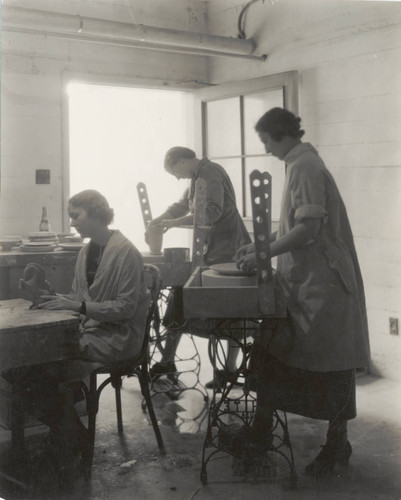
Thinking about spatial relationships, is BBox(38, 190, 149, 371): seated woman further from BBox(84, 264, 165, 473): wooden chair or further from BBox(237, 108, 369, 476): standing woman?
BBox(237, 108, 369, 476): standing woman

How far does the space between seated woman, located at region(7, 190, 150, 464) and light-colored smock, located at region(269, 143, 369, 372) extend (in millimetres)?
693

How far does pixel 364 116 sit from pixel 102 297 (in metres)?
2.38

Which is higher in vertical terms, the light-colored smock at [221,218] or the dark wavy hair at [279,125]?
the dark wavy hair at [279,125]

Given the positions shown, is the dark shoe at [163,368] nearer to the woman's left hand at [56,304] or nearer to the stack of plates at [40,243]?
the stack of plates at [40,243]

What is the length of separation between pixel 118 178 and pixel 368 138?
4.75 m

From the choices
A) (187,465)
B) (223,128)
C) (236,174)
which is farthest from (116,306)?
(223,128)

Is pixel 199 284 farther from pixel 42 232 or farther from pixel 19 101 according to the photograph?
pixel 19 101

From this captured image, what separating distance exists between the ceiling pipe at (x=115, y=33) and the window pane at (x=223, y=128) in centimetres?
43

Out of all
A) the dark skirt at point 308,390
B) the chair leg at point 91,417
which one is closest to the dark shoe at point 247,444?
the dark skirt at point 308,390

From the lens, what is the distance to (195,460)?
9.76 feet

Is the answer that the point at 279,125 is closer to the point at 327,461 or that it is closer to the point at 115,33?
the point at 327,461

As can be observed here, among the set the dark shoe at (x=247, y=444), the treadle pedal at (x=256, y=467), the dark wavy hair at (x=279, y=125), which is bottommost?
the treadle pedal at (x=256, y=467)

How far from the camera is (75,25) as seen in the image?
4.28m

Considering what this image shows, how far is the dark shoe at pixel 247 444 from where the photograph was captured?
2.86m
